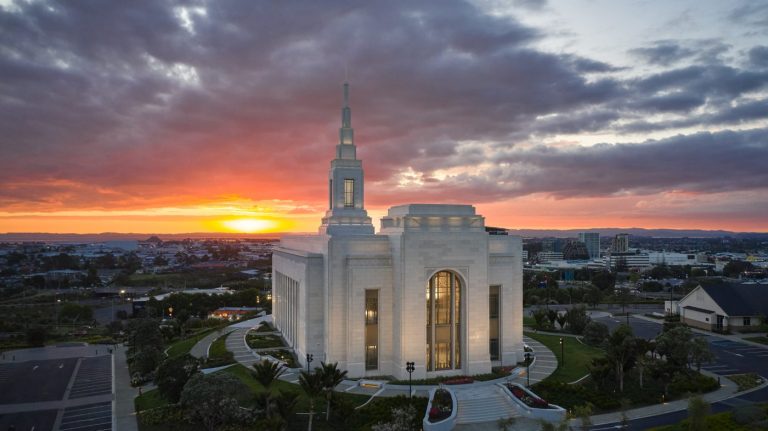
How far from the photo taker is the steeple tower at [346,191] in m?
51.0

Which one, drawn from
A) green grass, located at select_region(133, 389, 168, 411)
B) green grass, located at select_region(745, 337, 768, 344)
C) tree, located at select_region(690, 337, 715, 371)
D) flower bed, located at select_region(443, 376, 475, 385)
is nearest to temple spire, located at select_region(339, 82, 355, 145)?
flower bed, located at select_region(443, 376, 475, 385)

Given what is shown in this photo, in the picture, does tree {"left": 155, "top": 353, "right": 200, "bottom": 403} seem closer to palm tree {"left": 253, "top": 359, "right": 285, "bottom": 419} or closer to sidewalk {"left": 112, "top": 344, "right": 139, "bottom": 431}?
sidewalk {"left": 112, "top": 344, "right": 139, "bottom": 431}

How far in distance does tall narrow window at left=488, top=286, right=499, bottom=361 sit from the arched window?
3879 millimetres

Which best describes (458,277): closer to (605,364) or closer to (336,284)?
(336,284)

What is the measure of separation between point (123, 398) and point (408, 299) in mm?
23609

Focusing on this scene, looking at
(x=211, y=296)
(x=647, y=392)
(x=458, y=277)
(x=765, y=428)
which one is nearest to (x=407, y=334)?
(x=458, y=277)

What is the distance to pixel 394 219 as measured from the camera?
43344 millimetres

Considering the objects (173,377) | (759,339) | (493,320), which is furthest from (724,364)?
(173,377)

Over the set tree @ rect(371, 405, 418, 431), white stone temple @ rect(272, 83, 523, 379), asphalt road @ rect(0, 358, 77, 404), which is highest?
white stone temple @ rect(272, 83, 523, 379)

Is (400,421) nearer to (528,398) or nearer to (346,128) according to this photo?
(528,398)

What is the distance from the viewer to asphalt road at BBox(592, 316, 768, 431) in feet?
106

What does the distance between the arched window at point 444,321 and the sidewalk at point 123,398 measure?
21.6 metres

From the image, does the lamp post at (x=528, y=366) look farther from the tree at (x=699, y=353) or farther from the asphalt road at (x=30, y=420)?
the asphalt road at (x=30, y=420)

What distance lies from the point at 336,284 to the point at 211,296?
5155cm
